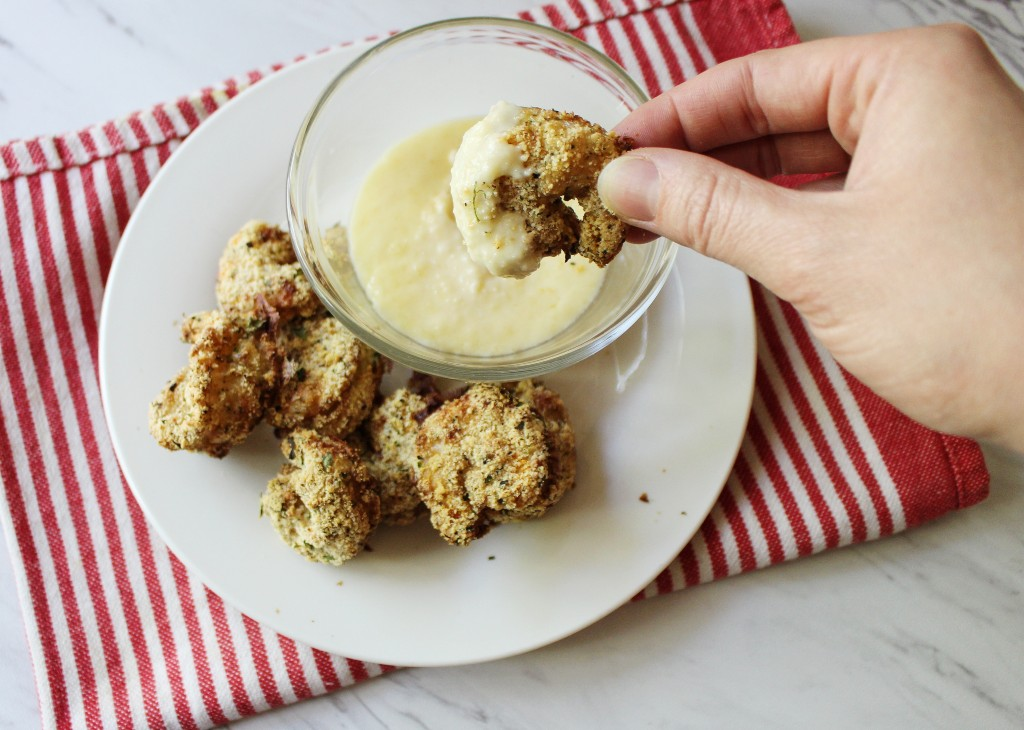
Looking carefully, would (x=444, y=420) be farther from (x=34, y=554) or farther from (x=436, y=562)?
(x=34, y=554)

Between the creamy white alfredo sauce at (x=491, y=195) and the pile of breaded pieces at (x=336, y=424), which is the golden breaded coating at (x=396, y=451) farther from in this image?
the creamy white alfredo sauce at (x=491, y=195)

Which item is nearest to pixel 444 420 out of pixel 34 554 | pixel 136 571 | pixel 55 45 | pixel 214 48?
pixel 136 571

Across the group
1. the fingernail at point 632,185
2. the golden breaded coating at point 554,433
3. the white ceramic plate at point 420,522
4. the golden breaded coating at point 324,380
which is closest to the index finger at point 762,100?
the white ceramic plate at point 420,522

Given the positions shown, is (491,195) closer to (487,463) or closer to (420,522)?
(487,463)

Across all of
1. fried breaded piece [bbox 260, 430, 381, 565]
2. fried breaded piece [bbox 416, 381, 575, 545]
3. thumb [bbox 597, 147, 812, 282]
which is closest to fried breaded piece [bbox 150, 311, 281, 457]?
fried breaded piece [bbox 260, 430, 381, 565]

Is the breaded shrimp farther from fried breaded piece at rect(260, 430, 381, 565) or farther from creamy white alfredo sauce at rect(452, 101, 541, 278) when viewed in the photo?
fried breaded piece at rect(260, 430, 381, 565)

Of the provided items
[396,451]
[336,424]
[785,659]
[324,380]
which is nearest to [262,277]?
[324,380]
